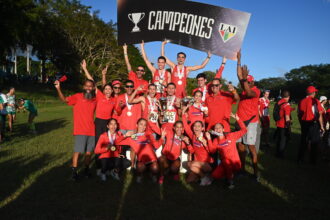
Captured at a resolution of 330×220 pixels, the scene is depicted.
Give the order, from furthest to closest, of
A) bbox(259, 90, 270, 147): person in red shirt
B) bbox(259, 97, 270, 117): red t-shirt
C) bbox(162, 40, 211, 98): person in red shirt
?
bbox(259, 97, 270, 117): red t-shirt → bbox(259, 90, 270, 147): person in red shirt → bbox(162, 40, 211, 98): person in red shirt

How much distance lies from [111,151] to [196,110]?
2.42 metres

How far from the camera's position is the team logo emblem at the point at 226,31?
732 cm

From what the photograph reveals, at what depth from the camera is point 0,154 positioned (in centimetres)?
774

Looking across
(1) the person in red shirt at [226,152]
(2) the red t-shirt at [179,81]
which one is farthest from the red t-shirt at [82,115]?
(1) the person in red shirt at [226,152]

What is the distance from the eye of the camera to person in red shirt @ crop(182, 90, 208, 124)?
Result: 6.48 metres

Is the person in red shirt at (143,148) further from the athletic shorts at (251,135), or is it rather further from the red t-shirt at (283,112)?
the red t-shirt at (283,112)

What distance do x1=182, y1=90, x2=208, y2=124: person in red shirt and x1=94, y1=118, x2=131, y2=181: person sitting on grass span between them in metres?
1.82

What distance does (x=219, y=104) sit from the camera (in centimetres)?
627

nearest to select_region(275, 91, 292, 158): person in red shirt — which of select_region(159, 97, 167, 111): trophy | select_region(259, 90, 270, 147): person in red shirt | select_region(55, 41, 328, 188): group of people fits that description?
A: select_region(259, 90, 270, 147): person in red shirt

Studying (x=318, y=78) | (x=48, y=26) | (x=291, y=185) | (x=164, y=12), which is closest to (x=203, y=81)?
(x=164, y=12)

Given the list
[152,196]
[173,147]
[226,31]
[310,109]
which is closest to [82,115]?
[173,147]

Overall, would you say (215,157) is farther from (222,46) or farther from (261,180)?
(222,46)

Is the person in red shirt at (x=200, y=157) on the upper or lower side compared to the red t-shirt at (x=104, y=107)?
lower

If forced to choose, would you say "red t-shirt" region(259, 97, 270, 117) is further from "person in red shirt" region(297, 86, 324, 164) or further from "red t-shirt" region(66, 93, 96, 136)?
"red t-shirt" region(66, 93, 96, 136)
